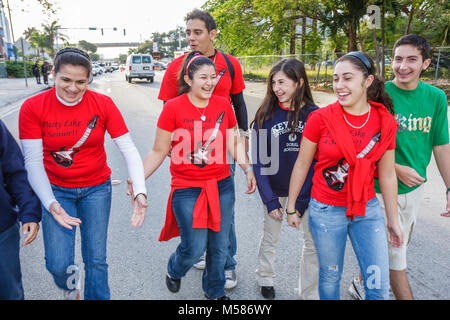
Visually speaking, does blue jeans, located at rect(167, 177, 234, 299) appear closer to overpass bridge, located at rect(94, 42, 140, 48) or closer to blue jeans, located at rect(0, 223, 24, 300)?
blue jeans, located at rect(0, 223, 24, 300)

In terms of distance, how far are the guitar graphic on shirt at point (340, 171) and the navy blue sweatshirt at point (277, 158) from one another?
0.41 metres

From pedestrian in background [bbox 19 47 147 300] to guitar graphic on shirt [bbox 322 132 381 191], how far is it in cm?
119

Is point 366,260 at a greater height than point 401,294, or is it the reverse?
point 366,260

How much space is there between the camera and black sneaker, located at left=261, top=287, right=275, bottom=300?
9.43 feet

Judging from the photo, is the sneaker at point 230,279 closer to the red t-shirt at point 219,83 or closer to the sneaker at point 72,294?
the sneaker at point 72,294

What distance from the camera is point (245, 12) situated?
68.6 feet

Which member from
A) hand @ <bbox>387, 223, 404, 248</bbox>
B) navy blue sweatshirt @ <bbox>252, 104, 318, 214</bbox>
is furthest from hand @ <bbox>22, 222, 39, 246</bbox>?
hand @ <bbox>387, 223, 404, 248</bbox>

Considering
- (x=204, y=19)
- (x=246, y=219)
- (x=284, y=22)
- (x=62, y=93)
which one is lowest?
(x=246, y=219)

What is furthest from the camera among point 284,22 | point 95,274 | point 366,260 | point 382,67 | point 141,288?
point 284,22

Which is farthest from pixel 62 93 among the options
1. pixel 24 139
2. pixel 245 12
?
pixel 245 12

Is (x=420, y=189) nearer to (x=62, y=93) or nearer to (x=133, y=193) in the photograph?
(x=133, y=193)

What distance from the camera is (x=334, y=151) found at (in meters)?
2.21

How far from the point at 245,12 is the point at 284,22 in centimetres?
305

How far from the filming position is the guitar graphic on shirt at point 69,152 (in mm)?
2330
